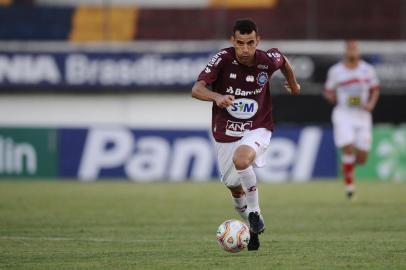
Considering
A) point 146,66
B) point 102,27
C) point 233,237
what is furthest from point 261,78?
point 102,27

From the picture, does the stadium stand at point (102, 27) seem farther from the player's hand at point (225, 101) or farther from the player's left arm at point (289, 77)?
the player's hand at point (225, 101)

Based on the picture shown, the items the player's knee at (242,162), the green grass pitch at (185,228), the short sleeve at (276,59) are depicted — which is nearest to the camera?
the green grass pitch at (185,228)

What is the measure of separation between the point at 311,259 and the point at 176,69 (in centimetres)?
1951

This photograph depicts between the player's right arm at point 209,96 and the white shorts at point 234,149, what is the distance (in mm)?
690

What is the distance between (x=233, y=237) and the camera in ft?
33.1

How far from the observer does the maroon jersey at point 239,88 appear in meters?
10.9

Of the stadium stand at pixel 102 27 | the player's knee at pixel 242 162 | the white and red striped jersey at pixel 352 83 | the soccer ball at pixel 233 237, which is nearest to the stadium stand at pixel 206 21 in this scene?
the stadium stand at pixel 102 27

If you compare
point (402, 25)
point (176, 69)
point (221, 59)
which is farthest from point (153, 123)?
point (221, 59)

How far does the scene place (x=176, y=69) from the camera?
28.8 meters

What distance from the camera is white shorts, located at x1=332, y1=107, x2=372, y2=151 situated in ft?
64.0

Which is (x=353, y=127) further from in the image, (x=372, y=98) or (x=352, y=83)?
(x=352, y=83)

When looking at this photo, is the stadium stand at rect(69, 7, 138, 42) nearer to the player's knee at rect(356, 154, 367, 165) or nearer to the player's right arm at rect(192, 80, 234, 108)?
the player's knee at rect(356, 154, 367, 165)

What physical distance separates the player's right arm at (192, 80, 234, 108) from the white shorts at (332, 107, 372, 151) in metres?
9.19

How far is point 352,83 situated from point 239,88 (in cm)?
903
